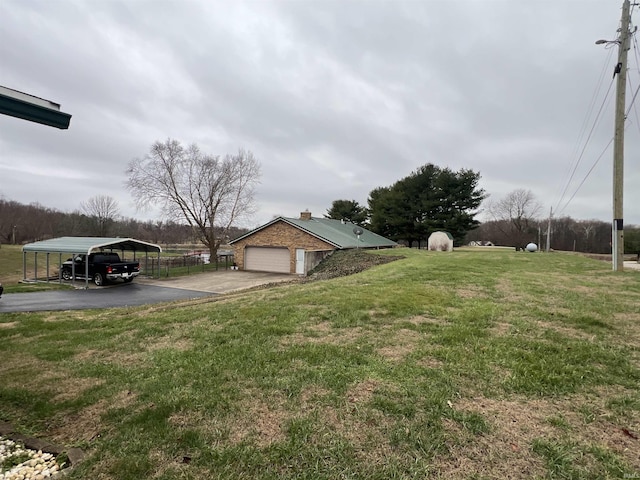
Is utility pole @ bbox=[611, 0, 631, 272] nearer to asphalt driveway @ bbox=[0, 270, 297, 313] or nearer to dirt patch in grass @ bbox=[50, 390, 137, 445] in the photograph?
dirt patch in grass @ bbox=[50, 390, 137, 445]

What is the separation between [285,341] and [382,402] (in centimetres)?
209

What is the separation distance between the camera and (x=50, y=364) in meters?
4.67

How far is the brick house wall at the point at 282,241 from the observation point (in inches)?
993

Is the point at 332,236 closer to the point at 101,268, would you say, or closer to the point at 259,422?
the point at 101,268

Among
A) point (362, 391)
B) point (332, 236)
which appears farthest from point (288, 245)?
point (362, 391)

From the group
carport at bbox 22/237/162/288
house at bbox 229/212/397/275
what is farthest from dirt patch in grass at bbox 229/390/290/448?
house at bbox 229/212/397/275

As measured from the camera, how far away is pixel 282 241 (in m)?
26.4

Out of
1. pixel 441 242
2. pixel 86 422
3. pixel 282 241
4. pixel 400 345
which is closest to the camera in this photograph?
pixel 86 422

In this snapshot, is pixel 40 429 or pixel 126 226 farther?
Result: pixel 126 226

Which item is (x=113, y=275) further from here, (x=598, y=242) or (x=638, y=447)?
(x=598, y=242)

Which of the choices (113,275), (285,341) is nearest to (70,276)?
(113,275)

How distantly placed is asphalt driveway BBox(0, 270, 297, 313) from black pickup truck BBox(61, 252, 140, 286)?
626 millimetres

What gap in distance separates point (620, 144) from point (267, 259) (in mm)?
21692

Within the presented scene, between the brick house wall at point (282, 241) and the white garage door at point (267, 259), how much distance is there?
1.10 feet
